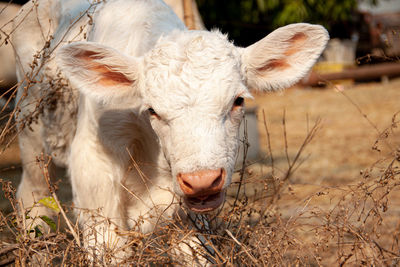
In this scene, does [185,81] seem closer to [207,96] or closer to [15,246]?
[207,96]

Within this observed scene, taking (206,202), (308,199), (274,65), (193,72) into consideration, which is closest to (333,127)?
(274,65)

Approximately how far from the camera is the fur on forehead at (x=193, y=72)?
2848mm

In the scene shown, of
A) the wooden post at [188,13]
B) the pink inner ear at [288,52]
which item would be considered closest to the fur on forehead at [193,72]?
the pink inner ear at [288,52]

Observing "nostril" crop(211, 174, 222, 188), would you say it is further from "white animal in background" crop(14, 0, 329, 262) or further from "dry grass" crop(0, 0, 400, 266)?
"dry grass" crop(0, 0, 400, 266)

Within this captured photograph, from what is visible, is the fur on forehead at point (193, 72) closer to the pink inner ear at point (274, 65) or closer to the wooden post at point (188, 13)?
the pink inner ear at point (274, 65)

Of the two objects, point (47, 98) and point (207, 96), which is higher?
point (207, 96)

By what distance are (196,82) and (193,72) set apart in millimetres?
77

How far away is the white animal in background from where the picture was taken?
2756 millimetres

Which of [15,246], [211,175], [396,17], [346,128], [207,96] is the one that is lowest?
[396,17]

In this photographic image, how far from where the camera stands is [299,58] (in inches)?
129

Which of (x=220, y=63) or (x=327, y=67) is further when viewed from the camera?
(x=327, y=67)

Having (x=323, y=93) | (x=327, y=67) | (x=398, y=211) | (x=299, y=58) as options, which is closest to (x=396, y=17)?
(x=327, y=67)

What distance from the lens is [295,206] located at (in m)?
5.24

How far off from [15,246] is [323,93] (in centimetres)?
1436
